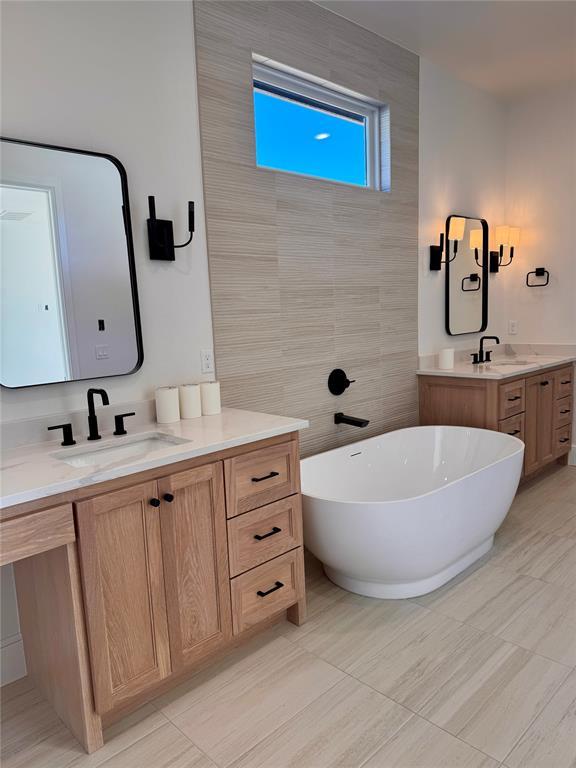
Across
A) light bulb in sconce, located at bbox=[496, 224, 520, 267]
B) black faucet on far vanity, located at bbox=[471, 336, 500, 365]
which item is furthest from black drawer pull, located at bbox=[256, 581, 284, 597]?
light bulb in sconce, located at bbox=[496, 224, 520, 267]

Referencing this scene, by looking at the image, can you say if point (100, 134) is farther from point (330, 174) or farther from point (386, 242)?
point (386, 242)

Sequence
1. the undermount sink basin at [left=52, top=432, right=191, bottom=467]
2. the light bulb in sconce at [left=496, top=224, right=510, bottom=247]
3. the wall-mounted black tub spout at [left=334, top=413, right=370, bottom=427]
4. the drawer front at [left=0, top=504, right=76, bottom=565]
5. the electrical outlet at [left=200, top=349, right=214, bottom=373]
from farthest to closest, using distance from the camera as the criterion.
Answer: the light bulb in sconce at [left=496, top=224, right=510, bottom=247] < the wall-mounted black tub spout at [left=334, top=413, right=370, bottom=427] < the electrical outlet at [left=200, top=349, right=214, bottom=373] < the undermount sink basin at [left=52, top=432, right=191, bottom=467] < the drawer front at [left=0, top=504, right=76, bottom=565]

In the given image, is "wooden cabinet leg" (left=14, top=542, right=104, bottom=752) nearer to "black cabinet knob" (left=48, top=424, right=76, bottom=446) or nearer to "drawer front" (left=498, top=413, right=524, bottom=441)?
"black cabinet knob" (left=48, top=424, right=76, bottom=446)

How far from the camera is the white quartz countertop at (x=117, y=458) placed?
147 centimetres

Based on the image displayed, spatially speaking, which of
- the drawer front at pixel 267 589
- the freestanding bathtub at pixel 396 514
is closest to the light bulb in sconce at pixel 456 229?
the freestanding bathtub at pixel 396 514

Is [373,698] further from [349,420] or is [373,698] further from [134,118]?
[134,118]

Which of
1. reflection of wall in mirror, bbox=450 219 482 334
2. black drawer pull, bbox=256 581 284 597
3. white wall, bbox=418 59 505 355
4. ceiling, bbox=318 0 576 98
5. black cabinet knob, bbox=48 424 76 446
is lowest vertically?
black drawer pull, bbox=256 581 284 597

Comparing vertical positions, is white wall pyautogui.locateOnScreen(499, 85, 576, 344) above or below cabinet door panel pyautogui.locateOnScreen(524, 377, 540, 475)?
Answer: above

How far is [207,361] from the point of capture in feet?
8.08

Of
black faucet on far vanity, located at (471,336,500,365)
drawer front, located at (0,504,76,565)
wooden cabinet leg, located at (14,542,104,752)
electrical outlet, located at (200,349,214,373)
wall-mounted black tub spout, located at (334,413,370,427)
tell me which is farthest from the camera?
black faucet on far vanity, located at (471,336,500,365)

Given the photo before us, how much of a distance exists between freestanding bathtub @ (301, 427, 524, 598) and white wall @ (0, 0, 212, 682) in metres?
0.90

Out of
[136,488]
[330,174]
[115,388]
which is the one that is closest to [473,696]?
[136,488]

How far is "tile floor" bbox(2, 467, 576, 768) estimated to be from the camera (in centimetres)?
161

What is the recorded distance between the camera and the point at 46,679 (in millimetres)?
1833
